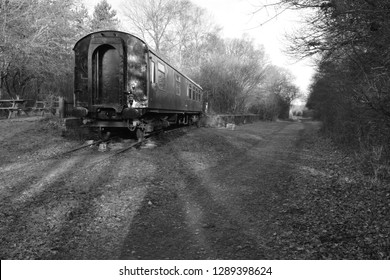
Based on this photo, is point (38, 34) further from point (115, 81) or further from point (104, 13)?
point (104, 13)

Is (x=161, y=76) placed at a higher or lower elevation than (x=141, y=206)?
higher

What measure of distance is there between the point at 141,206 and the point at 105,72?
20.3 ft

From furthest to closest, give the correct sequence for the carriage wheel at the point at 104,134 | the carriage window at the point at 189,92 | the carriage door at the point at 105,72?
1. the carriage window at the point at 189,92
2. the carriage wheel at the point at 104,134
3. the carriage door at the point at 105,72

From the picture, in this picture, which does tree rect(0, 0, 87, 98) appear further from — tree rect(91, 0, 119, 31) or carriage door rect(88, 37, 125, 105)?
tree rect(91, 0, 119, 31)

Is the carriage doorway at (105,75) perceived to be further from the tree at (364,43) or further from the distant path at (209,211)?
the tree at (364,43)

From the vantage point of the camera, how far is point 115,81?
383 inches

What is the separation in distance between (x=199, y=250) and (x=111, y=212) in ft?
5.38

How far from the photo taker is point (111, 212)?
4547mm

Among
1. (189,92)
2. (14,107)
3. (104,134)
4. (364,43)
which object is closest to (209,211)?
(364,43)

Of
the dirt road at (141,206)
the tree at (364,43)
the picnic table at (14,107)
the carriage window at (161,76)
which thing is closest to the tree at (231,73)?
the picnic table at (14,107)

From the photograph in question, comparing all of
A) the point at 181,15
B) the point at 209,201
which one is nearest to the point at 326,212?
the point at 209,201

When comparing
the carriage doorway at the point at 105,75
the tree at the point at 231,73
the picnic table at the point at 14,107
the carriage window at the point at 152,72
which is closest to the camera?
the carriage doorway at the point at 105,75

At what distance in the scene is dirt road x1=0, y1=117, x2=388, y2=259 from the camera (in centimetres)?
353

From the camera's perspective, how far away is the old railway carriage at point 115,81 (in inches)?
368
